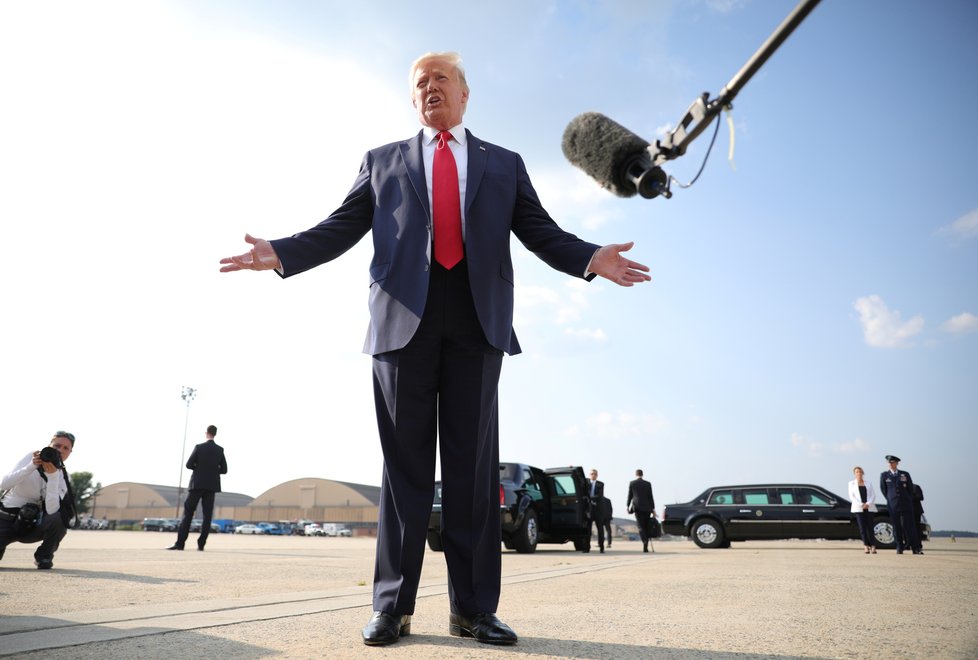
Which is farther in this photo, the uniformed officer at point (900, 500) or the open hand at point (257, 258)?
the uniformed officer at point (900, 500)

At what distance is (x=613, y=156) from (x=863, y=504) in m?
12.4

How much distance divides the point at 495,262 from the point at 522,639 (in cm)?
144

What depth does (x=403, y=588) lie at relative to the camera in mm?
2586

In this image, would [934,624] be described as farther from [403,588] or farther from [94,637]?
[94,637]

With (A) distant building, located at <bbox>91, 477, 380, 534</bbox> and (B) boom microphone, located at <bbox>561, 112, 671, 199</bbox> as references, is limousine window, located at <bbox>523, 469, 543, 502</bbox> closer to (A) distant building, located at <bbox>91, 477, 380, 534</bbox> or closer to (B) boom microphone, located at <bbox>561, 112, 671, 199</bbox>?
(B) boom microphone, located at <bbox>561, 112, 671, 199</bbox>

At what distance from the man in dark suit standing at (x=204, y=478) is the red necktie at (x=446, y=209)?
8.83m

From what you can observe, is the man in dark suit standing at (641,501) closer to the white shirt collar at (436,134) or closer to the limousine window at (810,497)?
the limousine window at (810,497)

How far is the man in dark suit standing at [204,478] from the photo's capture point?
10344 mm

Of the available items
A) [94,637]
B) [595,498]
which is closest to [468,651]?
[94,637]

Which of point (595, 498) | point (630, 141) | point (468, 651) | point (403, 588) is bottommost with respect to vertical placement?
point (468, 651)

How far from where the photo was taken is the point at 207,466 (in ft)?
34.6

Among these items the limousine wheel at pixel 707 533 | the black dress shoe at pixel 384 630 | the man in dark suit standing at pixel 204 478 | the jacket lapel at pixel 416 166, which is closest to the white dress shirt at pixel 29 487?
the man in dark suit standing at pixel 204 478

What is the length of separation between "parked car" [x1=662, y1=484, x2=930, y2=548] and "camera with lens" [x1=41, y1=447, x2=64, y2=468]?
1423 centimetres

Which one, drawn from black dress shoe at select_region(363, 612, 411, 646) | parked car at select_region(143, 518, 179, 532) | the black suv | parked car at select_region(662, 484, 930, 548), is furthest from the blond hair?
parked car at select_region(143, 518, 179, 532)
